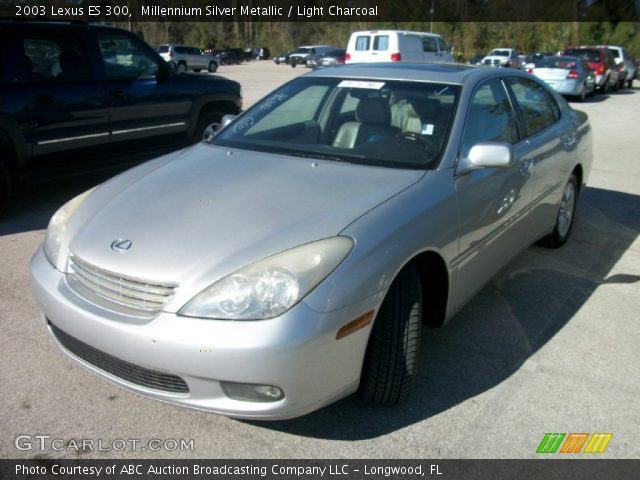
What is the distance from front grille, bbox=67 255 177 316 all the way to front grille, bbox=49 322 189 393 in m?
0.21

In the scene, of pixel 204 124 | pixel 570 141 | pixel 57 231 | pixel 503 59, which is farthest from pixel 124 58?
pixel 503 59

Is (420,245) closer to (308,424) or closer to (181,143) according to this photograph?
(308,424)

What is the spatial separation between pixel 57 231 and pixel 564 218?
3.97 metres

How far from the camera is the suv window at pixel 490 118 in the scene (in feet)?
11.3

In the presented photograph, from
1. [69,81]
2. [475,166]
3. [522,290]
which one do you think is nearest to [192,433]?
[475,166]

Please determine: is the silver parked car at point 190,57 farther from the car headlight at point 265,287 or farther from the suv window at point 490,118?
the car headlight at point 265,287

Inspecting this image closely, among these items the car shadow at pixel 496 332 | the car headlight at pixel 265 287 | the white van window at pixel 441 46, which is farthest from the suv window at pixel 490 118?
the white van window at pixel 441 46

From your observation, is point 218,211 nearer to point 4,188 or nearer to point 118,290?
point 118,290

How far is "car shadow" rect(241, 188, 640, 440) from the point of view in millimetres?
2775

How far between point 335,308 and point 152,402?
115 centimetres

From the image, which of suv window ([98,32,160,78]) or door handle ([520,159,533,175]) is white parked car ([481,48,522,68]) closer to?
suv window ([98,32,160,78])

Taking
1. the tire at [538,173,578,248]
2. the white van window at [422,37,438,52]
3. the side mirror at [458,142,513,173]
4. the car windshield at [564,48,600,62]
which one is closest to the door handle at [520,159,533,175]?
the side mirror at [458,142,513,173]

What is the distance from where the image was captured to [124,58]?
21.7 ft

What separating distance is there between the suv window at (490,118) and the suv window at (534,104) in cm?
24
